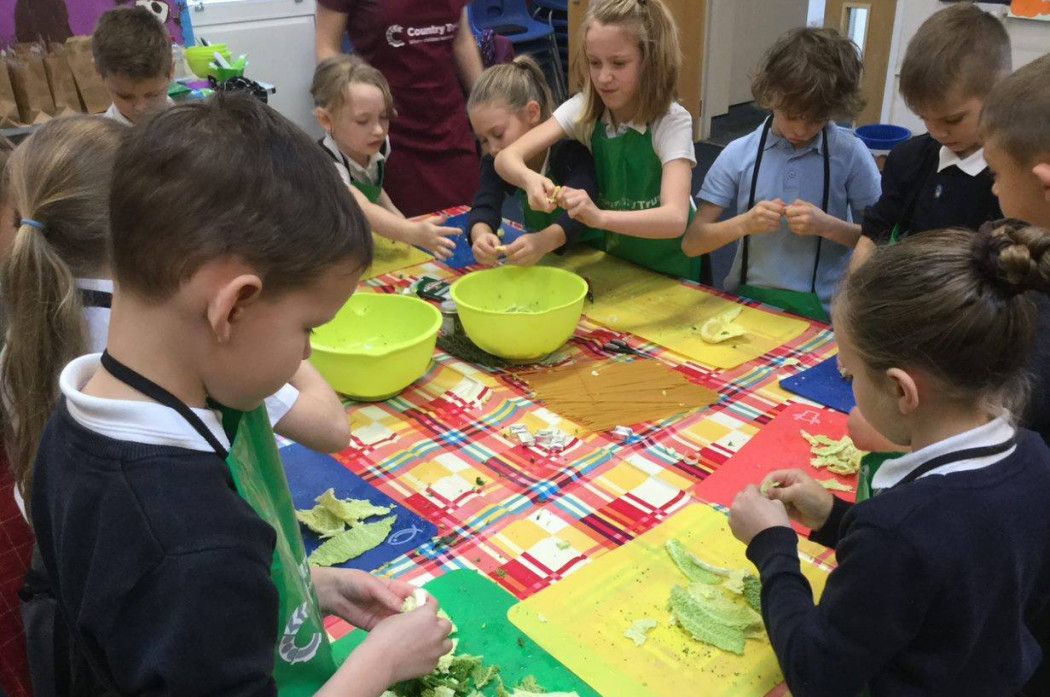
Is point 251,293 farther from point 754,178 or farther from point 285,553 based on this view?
point 754,178

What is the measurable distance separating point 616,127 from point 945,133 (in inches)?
30.5

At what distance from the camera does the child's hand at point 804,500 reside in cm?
117

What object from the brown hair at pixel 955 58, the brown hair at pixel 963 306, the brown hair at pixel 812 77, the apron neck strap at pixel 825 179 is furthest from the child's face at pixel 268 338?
the apron neck strap at pixel 825 179

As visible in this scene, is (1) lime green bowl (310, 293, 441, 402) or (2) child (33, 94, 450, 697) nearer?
(2) child (33, 94, 450, 697)

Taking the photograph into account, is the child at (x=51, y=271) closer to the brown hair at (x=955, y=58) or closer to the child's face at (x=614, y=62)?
the child's face at (x=614, y=62)

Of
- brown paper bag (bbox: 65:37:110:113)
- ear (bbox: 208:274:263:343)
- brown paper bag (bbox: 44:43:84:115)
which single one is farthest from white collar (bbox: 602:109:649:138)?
brown paper bag (bbox: 44:43:84:115)

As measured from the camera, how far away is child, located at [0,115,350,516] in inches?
39.0

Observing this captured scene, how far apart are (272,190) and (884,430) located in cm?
74


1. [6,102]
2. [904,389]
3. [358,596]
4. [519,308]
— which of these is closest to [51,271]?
[358,596]

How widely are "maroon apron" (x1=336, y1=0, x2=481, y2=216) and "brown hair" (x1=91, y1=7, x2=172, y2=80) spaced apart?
0.65m

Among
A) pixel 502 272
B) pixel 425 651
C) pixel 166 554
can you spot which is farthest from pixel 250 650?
pixel 502 272

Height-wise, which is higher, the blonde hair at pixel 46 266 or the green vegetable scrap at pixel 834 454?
the blonde hair at pixel 46 266

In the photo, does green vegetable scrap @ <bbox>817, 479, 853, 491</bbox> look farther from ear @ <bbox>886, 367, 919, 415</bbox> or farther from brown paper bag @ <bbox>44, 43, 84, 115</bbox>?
brown paper bag @ <bbox>44, 43, 84, 115</bbox>

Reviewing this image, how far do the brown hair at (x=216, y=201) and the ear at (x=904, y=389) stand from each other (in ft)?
2.02
